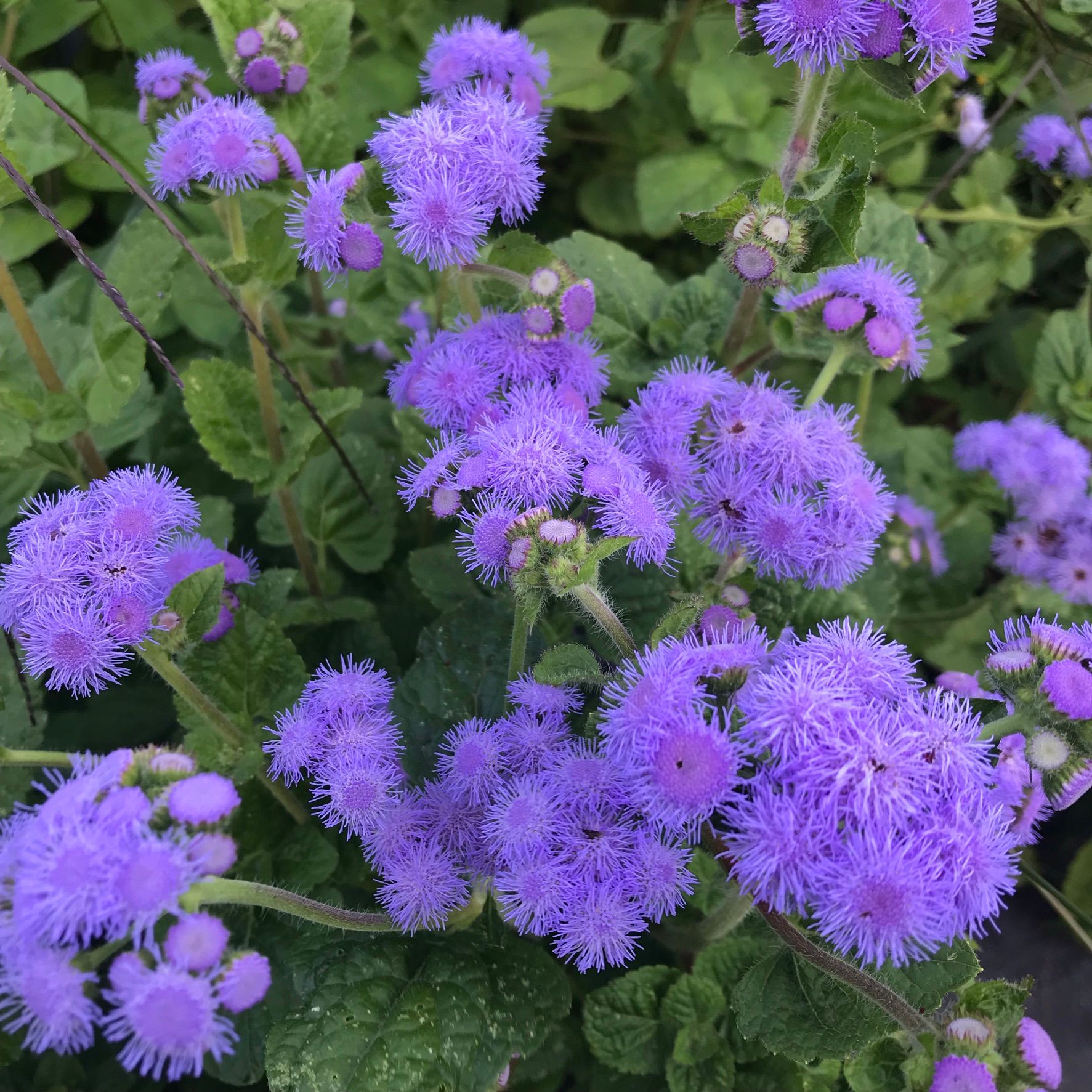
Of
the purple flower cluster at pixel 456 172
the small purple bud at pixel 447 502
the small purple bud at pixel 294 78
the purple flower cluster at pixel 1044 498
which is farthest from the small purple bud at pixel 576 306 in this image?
the purple flower cluster at pixel 1044 498

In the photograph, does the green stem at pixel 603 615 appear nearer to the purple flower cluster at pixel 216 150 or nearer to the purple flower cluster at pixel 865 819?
the purple flower cluster at pixel 865 819

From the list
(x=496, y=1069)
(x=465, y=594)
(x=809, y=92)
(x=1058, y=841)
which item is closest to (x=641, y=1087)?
(x=496, y=1069)

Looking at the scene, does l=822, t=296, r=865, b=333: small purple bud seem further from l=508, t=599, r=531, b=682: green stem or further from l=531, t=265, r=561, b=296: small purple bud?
l=508, t=599, r=531, b=682: green stem

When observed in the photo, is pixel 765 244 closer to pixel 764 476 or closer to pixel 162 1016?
pixel 764 476

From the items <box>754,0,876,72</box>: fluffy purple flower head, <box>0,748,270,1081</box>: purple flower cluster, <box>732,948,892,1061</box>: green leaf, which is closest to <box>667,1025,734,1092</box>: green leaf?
<box>732,948,892,1061</box>: green leaf

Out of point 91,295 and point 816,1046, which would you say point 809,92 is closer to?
point 816,1046

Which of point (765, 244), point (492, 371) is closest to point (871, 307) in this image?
point (765, 244)
